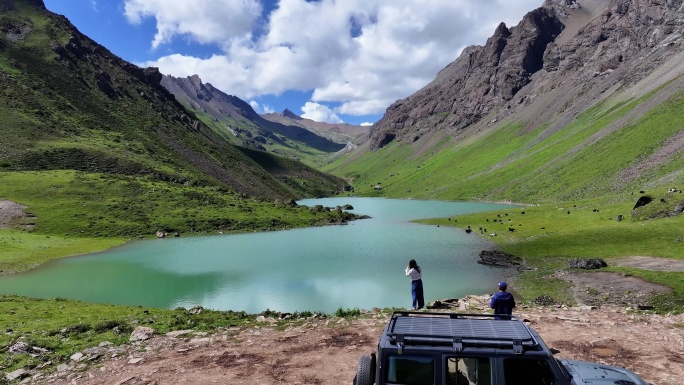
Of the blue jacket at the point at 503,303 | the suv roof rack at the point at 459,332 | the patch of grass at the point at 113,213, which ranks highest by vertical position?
the patch of grass at the point at 113,213

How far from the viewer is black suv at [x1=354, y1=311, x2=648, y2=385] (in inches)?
367

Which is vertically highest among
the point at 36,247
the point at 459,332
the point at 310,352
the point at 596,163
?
the point at 596,163

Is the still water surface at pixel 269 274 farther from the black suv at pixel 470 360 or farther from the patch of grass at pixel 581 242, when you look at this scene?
the black suv at pixel 470 360

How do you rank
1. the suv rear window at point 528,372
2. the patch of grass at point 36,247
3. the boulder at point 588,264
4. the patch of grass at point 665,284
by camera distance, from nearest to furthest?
the suv rear window at point 528,372 → the patch of grass at point 665,284 → the boulder at point 588,264 → the patch of grass at point 36,247

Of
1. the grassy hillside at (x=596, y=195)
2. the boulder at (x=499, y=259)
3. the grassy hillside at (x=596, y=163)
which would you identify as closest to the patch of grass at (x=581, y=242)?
the grassy hillside at (x=596, y=195)

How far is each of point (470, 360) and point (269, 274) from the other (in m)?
44.6

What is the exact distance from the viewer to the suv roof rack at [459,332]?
9.59 m

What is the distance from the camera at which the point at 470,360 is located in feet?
30.8

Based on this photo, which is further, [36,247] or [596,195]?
[596,195]

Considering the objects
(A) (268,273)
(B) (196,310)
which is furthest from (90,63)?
(B) (196,310)

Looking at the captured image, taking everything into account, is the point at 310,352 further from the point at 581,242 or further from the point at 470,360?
the point at 581,242

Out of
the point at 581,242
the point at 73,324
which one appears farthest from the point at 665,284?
the point at 73,324

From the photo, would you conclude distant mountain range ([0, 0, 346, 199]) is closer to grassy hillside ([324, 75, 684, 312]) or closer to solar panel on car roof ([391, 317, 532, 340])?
grassy hillside ([324, 75, 684, 312])

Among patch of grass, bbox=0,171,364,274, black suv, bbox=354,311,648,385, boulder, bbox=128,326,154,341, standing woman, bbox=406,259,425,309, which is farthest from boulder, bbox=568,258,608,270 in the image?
patch of grass, bbox=0,171,364,274
